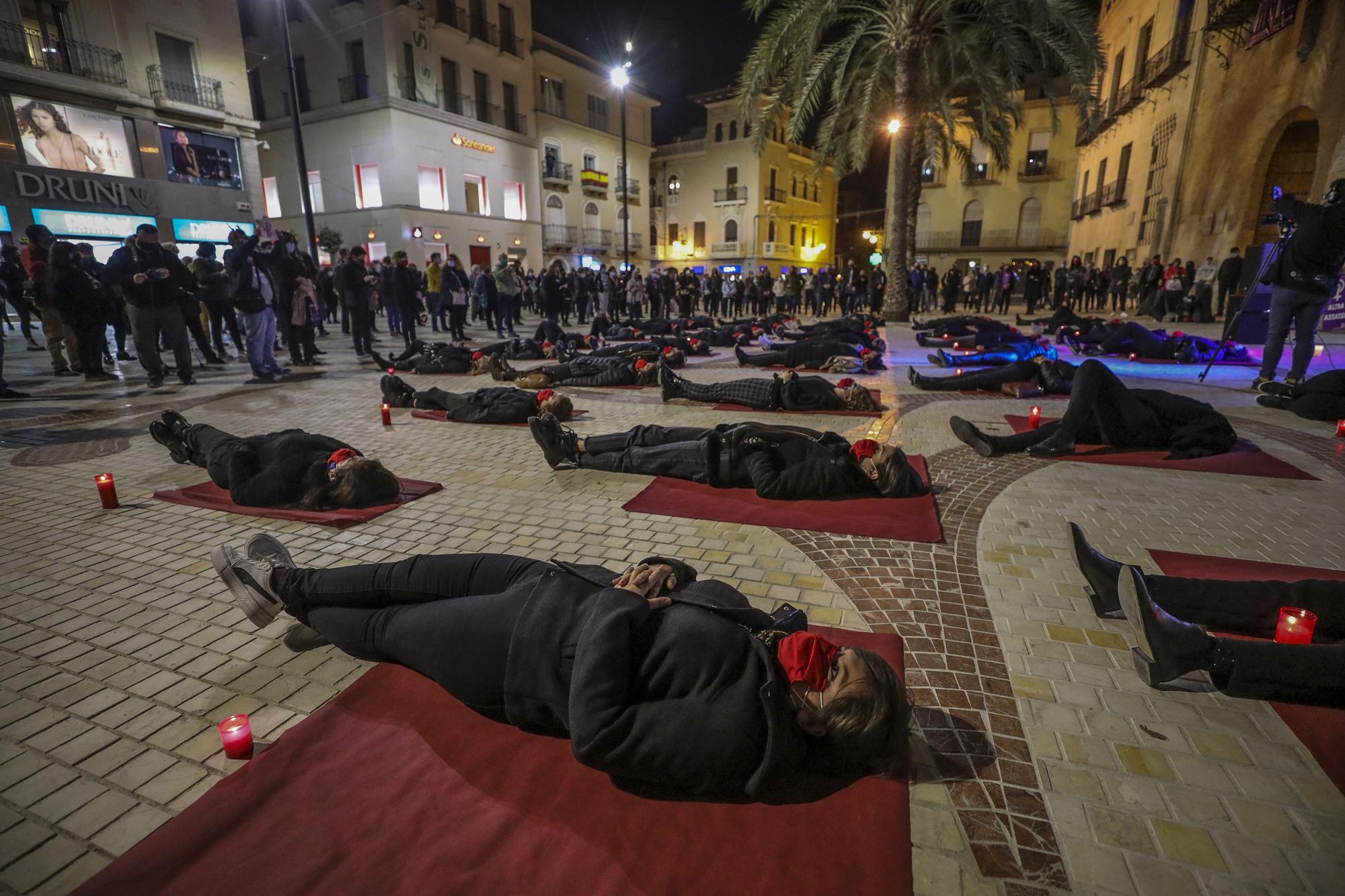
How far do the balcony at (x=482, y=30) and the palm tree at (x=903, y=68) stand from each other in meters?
18.0

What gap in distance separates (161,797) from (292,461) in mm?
2653

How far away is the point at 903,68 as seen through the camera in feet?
53.6

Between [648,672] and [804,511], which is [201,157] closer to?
[804,511]

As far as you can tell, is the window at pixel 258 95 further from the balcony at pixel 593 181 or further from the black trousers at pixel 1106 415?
the black trousers at pixel 1106 415

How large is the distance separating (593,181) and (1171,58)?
87.5 ft

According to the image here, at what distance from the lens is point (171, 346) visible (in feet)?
31.4

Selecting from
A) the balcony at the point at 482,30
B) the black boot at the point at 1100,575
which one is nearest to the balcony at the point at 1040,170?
the balcony at the point at 482,30

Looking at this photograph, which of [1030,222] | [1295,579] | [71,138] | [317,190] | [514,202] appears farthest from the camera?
[1030,222]

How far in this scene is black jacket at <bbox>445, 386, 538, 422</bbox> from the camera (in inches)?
283

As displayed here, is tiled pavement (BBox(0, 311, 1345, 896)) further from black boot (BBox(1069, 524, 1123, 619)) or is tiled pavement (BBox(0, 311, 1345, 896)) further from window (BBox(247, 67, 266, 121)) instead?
window (BBox(247, 67, 266, 121))

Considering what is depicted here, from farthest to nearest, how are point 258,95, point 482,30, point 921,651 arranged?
point 258,95 → point 482,30 → point 921,651

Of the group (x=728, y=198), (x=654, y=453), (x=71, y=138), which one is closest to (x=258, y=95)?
(x=71, y=138)

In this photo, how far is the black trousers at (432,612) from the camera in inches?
87.9

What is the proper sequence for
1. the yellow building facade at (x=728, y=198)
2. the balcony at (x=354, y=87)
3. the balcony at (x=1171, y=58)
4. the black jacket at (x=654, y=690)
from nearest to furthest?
1. the black jacket at (x=654, y=690)
2. the balcony at (x=1171, y=58)
3. the balcony at (x=354, y=87)
4. the yellow building facade at (x=728, y=198)
